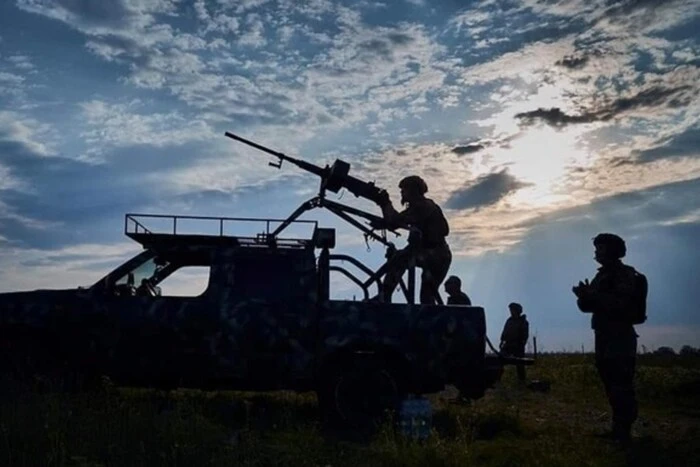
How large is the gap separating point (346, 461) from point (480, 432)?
2.97 meters

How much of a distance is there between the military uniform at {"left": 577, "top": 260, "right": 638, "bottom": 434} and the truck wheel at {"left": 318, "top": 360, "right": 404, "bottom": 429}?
246 cm

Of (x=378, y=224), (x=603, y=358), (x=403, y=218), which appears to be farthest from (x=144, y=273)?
(x=603, y=358)

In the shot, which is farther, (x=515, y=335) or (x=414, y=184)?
(x=515, y=335)

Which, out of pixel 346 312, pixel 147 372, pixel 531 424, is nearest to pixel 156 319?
pixel 147 372

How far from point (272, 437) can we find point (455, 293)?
6124mm

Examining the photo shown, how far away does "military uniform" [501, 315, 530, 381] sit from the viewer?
569 inches

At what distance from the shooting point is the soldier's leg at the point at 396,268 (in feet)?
31.9

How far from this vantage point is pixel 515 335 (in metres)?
14.5

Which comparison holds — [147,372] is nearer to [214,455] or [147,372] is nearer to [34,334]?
[34,334]

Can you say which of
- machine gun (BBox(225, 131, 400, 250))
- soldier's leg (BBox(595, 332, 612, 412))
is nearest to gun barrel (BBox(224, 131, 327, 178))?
machine gun (BBox(225, 131, 400, 250))

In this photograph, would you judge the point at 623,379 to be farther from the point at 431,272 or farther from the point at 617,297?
the point at 431,272

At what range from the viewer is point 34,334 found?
838 centimetres

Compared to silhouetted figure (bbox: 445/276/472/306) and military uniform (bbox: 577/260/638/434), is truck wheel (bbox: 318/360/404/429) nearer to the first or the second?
military uniform (bbox: 577/260/638/434)

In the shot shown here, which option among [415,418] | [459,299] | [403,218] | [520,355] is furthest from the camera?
[520,355]
